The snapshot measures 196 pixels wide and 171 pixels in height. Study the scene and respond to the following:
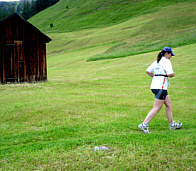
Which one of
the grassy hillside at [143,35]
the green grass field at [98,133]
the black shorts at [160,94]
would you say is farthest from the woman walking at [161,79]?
the grassy hillside at [143,35]

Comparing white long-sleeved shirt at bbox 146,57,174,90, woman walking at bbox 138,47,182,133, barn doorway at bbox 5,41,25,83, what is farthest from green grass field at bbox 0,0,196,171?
barn doorway at bbox 5,41,25,83

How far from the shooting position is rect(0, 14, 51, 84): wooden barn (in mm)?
25969

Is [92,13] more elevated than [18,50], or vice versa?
[92,13]

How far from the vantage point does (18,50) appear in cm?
2638

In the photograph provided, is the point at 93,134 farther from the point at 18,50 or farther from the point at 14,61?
the point at 18,50

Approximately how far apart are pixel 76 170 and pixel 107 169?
65 centimetres

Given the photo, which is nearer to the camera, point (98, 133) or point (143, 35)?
point (98, 133)

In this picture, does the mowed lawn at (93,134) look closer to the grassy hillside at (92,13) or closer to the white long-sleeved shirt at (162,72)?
the white long-sleeved shirt at (162,72)

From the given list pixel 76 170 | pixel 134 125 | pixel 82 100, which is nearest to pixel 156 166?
pixel 76 170

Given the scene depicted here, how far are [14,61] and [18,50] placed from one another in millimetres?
1085

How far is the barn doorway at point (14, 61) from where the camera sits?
26.0 meters

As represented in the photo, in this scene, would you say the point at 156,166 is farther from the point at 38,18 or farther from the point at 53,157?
the point at 38,18

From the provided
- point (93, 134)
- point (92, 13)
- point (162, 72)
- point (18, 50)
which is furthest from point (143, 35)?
point (92, 13)

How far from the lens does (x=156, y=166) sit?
20.1ft
